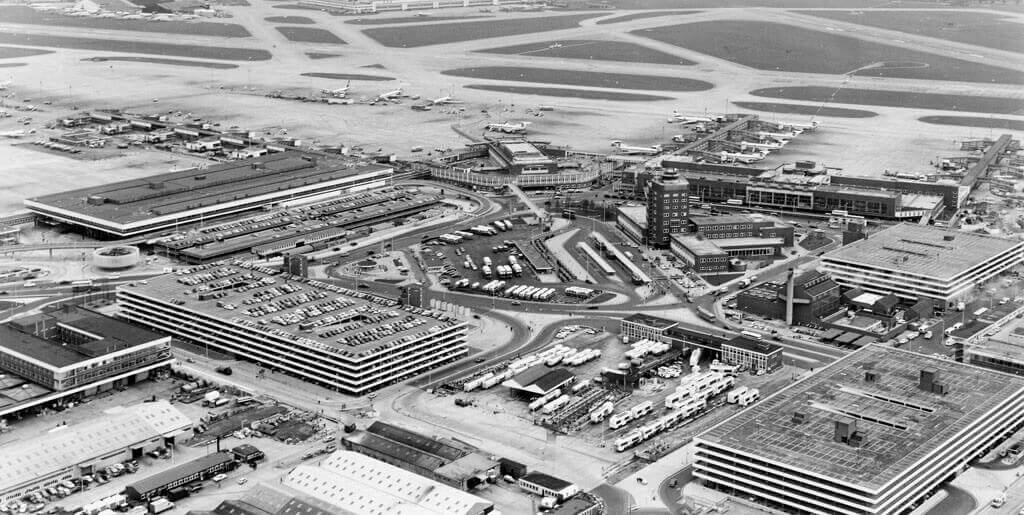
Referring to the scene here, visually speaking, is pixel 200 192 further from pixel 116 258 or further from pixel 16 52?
pixel 16 52

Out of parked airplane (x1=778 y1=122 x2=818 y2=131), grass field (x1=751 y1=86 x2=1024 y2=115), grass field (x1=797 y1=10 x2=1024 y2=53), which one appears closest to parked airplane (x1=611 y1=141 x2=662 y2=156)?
parked airplane (x1=778 y1=122 x2=818 y2=131)

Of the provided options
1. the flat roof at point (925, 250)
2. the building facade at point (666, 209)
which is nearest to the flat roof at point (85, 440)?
the building facade at point (666, 209)

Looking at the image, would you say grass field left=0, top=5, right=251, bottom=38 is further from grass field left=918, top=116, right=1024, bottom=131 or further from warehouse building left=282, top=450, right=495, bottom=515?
warehouse building left=282, top=450, right=495, bottom=515

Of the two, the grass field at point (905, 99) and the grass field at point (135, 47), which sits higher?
the grass field at point (135, 47)

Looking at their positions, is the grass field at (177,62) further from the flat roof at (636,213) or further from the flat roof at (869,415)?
the flat roof at (869,415)

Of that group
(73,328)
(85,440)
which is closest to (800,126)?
(73,328)

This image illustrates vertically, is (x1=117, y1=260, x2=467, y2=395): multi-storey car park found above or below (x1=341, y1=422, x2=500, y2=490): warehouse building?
above
